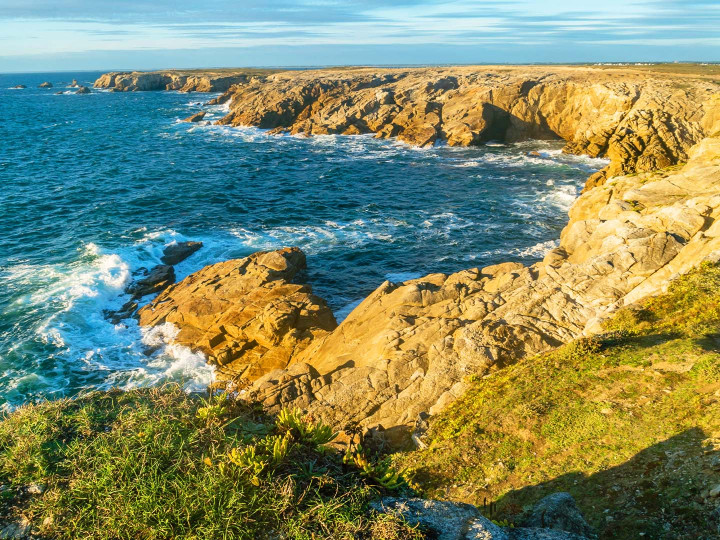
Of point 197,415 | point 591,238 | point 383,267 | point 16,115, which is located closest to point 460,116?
point 383,267

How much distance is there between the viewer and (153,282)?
30.5 meters

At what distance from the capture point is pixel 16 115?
4343 inches

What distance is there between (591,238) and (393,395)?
451 inches

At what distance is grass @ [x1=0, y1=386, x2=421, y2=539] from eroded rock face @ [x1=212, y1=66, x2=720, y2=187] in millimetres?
46108

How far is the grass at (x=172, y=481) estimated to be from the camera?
5.36 m

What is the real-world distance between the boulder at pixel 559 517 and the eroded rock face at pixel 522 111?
43.7 m

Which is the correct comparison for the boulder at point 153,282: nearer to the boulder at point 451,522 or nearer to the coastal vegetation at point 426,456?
the coastal vegetation at point 426,456

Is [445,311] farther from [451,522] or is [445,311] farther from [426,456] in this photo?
[451,522]

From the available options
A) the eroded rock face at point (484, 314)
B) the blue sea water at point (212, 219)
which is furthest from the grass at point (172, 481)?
the eroded rock face at point (484, 314)

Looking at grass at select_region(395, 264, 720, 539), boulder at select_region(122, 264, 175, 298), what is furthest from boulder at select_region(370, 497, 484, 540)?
boulder at select_region(122, 264, 175, 298)

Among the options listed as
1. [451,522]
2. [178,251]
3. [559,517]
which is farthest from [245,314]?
[451,522]

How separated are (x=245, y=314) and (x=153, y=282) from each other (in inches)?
399

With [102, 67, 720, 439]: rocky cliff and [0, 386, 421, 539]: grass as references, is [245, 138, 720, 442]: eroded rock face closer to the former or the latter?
[102, 67, 720, 439]: rocky cliff

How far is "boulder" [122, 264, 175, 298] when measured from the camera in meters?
29.8
